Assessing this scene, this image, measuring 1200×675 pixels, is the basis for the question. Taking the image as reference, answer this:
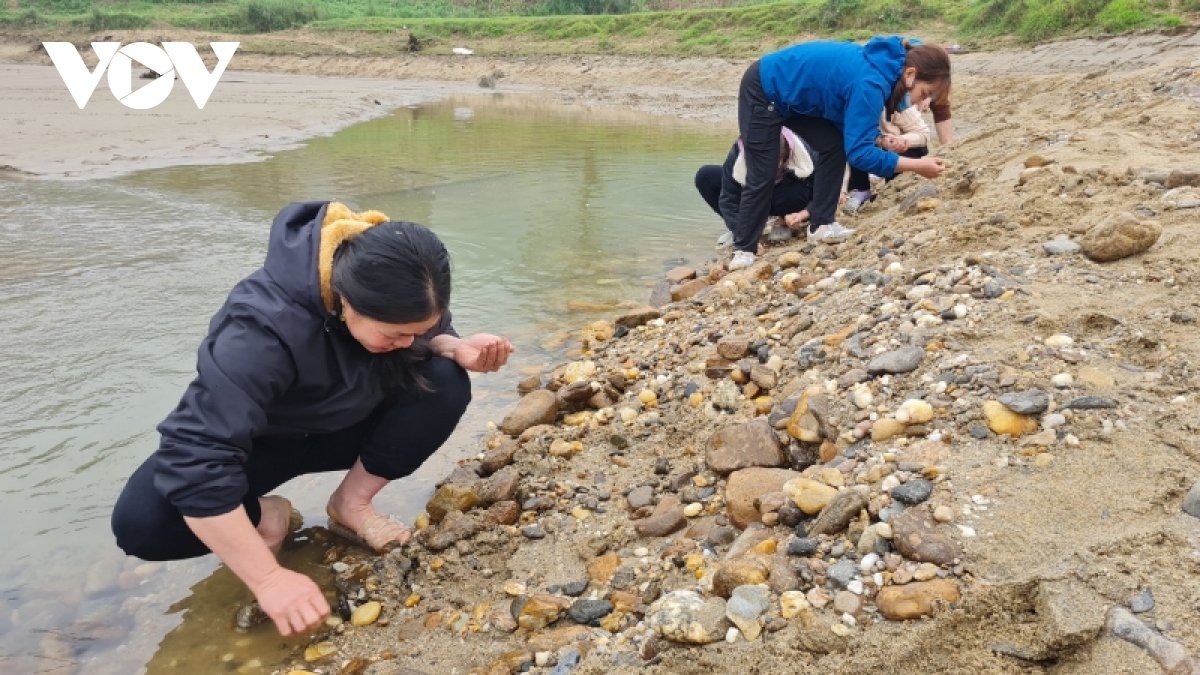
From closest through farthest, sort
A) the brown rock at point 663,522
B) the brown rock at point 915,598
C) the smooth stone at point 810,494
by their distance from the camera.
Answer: the brown rock at point 915,598 < the smooth stone at point 810,494 < the brown rock at point 663,522

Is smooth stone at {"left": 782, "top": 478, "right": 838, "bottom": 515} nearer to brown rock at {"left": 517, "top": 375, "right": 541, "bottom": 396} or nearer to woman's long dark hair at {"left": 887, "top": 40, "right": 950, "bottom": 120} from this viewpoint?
brown rock at {"left": 517, "top": 375, "right": 541, "bottom": 396}

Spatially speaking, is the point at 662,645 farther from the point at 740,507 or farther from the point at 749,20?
the point at 749,20

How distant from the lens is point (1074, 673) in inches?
56.6

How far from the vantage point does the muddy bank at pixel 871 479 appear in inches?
63.2

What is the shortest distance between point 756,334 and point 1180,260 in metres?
1.44

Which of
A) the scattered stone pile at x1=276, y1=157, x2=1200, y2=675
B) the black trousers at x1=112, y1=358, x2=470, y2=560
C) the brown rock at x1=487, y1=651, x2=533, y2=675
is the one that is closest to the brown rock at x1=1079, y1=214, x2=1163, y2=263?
the scattered stone pile at x1=276, y1=157, x2=1200, y2=675

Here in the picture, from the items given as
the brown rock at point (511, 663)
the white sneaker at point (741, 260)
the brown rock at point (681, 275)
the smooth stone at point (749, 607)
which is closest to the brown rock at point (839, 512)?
the smooth stone at point (749, 607)

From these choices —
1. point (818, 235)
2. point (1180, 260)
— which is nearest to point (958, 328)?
point (1180, 260)

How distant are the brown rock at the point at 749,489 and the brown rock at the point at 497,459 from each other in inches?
37.6

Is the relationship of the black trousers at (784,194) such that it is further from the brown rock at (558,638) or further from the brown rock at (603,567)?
the brown rock at (558,638)

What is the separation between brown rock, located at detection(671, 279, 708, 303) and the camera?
4.68m

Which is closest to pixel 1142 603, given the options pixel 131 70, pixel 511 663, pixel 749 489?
pixel 749 489

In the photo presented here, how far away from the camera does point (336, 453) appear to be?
267 centimetres

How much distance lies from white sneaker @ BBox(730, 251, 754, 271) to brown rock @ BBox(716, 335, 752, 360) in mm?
1459
